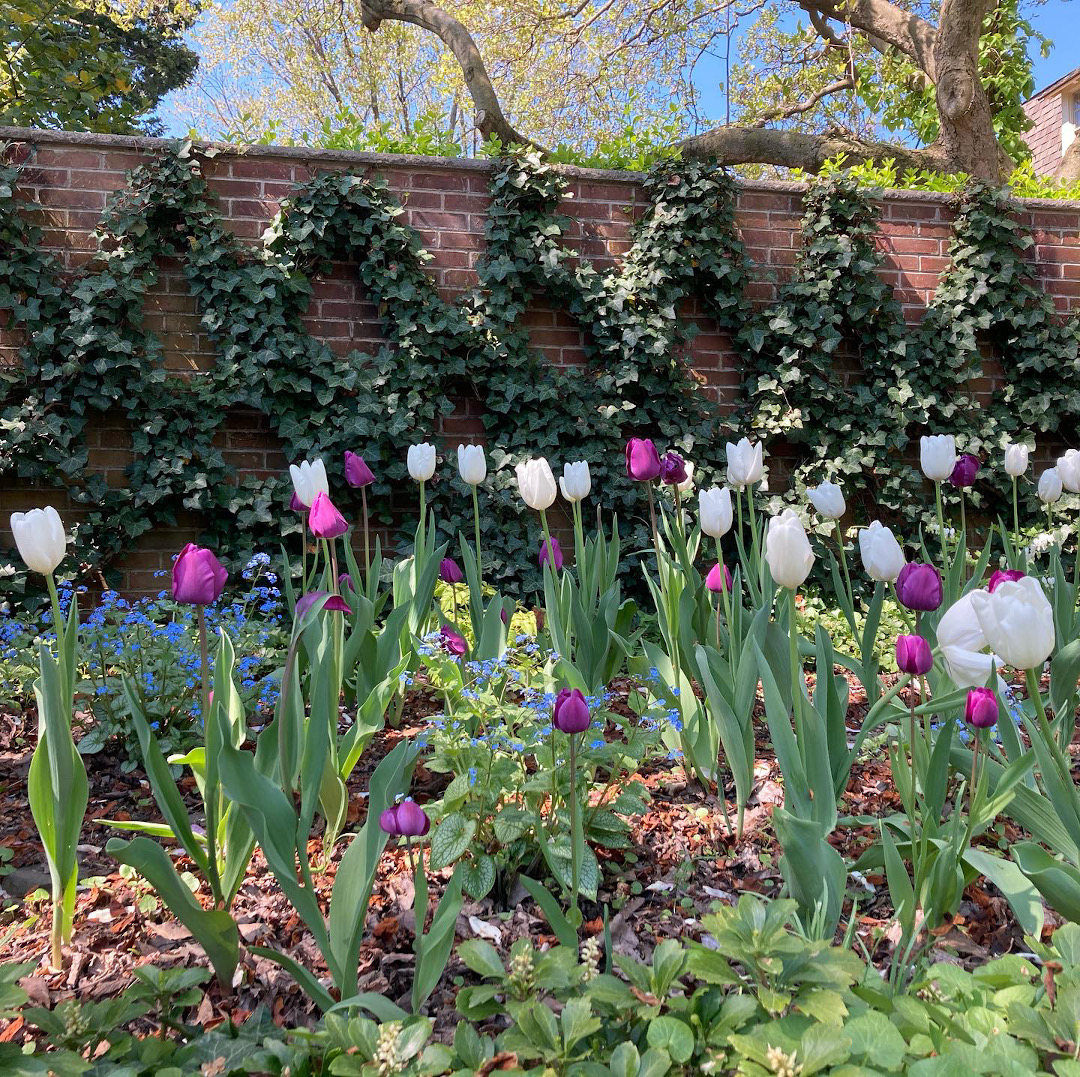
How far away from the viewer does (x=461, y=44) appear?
6.39m

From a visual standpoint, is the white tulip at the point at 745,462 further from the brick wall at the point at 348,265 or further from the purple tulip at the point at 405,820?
the brick wall at the point at 348,265

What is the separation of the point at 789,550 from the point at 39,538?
3.98 feet

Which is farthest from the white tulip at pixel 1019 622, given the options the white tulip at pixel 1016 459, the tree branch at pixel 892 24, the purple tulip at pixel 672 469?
the tree branch at pixel 892 24

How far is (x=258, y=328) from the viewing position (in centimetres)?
375

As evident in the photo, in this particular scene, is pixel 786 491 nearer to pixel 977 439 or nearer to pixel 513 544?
pixel 977 439

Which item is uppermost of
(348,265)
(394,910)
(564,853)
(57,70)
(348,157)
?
(57,70)

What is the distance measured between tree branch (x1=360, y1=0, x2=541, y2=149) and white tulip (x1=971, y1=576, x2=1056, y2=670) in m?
4.83

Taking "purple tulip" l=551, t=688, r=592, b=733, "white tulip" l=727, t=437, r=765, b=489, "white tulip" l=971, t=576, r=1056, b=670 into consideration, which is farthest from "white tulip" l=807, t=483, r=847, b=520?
"purple tulip" l=551, t=688, r=592, b=733

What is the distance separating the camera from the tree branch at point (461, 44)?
5.61m

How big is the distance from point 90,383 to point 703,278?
2.84 m

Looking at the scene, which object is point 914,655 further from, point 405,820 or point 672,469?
point 672,469

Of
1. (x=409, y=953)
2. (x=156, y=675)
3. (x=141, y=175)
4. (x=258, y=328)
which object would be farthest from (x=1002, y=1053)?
(x=141, y=175)

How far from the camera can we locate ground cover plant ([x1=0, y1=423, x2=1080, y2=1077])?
3.12 feet

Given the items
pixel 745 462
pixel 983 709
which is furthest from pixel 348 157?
pixel 983 709
